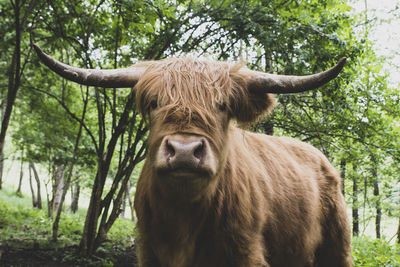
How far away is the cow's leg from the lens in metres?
4.23

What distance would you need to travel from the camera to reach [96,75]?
262cm

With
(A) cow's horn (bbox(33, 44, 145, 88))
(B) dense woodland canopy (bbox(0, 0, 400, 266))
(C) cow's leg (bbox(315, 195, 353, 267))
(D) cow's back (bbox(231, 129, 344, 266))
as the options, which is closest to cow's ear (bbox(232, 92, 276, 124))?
(D) cow's back (bbox(231, 129, 344, 266))

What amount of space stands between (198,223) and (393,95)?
5.86 meters

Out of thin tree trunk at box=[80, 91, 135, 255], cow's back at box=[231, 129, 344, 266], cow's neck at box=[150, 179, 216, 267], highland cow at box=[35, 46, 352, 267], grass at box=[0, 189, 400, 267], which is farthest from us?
thin tree trunk at box=[80, 91, 135, 255]

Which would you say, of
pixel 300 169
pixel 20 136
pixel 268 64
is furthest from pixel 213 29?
pixel 20 136

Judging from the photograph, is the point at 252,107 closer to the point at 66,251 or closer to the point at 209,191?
the point at 209,191

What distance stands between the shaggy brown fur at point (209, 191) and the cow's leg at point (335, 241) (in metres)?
0.99

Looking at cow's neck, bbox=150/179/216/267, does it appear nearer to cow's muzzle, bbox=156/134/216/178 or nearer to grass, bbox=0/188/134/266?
cow's muzzle, bbox=156/134/216/178

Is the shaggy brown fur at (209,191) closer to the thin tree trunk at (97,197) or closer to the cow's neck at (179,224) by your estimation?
the cow's neck at (179,224)

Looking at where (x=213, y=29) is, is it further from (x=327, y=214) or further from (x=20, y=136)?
(x=20, y=136)

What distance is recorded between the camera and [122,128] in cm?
590

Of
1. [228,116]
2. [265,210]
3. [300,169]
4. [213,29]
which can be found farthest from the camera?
[213,29]

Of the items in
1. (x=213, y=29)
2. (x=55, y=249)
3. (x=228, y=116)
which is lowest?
(x=55, y=249)

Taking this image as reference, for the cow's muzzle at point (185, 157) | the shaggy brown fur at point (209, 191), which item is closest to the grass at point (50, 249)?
the shaggy brown fur at point (209, 191)
